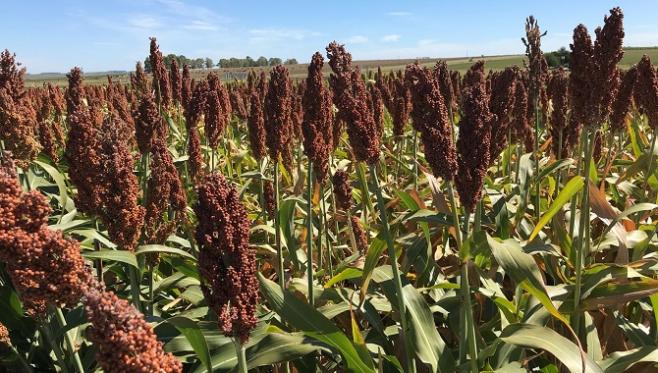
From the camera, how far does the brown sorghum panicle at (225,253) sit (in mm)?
1391

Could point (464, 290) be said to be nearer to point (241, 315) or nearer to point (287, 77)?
point (241, 315)

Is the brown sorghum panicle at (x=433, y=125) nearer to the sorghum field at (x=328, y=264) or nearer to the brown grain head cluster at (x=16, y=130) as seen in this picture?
the sorghum field at (x=328, y=264)

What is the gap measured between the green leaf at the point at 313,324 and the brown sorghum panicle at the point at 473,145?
831mm

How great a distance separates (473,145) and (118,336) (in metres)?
1.59

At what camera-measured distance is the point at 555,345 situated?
6.61 ft

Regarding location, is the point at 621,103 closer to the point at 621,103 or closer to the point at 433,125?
the point at 621,103

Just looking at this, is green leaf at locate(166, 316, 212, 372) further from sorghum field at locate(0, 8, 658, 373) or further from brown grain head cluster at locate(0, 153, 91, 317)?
brown grain head cluster at locate(0, 153, 91, 317)

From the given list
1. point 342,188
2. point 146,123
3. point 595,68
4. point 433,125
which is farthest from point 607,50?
point 146,123

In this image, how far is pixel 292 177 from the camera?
5.96 meters

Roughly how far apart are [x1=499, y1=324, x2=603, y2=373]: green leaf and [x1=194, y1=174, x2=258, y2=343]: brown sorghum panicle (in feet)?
4.08

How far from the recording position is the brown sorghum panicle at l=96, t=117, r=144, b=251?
219 centimetres

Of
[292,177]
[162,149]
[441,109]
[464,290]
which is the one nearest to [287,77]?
[162,149]

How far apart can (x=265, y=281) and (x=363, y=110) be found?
99 centimetres

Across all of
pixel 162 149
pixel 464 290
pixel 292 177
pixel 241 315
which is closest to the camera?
pixel 241 315
